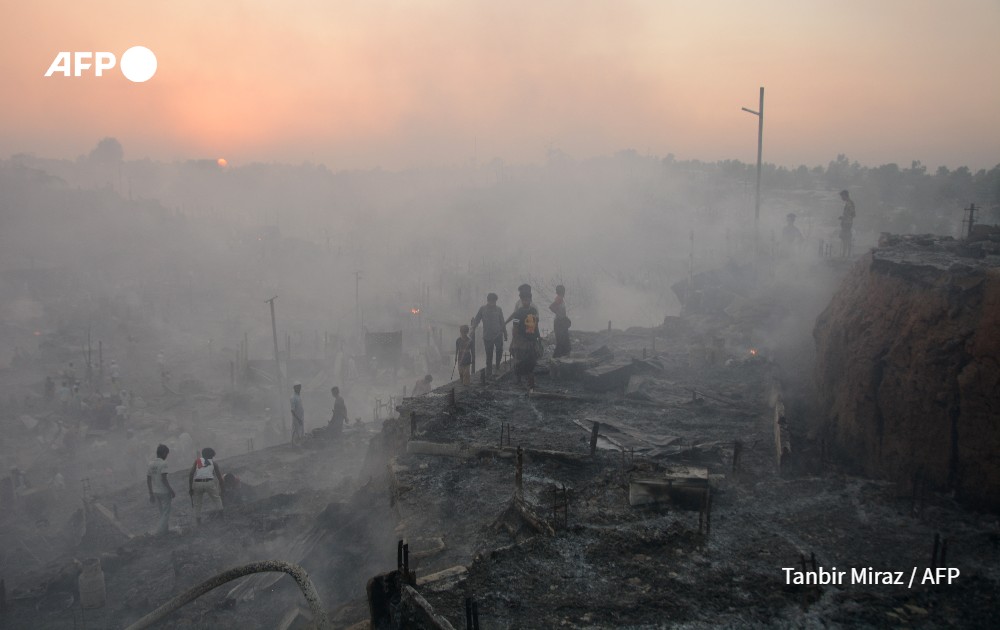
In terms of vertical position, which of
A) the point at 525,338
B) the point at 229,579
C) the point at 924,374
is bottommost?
the point at 229,579

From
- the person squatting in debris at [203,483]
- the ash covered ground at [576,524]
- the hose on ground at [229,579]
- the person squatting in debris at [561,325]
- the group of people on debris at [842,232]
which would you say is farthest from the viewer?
the group of people on debris at [842,232]

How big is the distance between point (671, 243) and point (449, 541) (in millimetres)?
42099

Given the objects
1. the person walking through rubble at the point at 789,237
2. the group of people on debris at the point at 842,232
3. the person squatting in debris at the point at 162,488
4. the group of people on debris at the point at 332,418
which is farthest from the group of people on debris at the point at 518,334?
the person walking through rubble at the point at 789,237

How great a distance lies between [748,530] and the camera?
554 centimetres

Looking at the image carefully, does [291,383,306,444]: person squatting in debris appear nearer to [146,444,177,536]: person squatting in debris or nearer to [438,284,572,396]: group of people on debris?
[146,444,177,536]: person squatting in debris

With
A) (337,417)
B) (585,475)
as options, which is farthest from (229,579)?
(337,417)

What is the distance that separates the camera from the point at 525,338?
10.8 metres

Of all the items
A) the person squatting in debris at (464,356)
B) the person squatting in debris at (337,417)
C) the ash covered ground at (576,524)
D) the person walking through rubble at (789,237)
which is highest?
the person walking through rubble at (789,237)

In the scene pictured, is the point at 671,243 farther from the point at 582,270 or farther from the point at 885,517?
the point at 885,517

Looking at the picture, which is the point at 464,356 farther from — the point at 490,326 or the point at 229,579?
the point at 229,579

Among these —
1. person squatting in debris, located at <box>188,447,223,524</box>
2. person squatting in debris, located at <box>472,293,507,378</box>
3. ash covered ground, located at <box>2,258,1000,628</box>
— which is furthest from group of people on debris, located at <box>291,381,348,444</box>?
person squatting in debris, located at <box>472,293,507,378</box>

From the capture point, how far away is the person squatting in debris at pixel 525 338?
10.7m

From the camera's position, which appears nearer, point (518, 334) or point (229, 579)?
point (229, 579)

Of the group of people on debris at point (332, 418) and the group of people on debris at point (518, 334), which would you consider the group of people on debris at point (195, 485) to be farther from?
the group of people on debris at point (518, 334)
